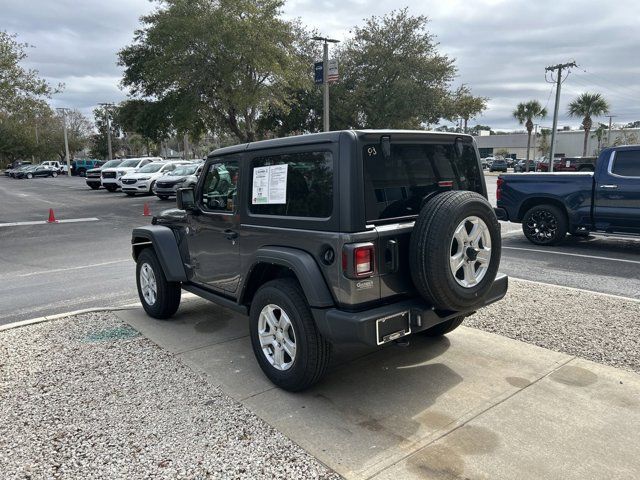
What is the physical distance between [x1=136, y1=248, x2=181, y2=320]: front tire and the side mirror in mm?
774

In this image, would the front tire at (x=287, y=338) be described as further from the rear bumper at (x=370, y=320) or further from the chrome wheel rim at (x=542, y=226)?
the chrome wheel rim at (x=542, y=226)

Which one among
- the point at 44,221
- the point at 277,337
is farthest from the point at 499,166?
the point at 277,337

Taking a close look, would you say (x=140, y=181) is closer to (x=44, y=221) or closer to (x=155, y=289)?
(x=44, y=221)

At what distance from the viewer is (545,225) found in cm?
972

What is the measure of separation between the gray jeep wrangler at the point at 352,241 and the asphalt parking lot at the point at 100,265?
318cm

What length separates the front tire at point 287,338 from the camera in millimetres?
3416

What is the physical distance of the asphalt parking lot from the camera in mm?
6480

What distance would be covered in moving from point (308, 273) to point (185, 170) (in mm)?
18876

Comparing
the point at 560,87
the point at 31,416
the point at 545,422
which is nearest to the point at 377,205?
the point at 545,422

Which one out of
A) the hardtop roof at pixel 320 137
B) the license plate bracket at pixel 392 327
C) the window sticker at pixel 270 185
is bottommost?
the license plate bracket at pixel 392 327

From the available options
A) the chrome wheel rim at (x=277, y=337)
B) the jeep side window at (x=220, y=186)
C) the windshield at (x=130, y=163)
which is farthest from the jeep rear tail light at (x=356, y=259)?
the windshield at (x=130, y=163)

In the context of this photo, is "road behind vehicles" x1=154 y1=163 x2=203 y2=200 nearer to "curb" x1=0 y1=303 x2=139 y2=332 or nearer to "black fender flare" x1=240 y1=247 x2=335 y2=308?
"curb" x1=0 y1=303 x2=139 y2=332

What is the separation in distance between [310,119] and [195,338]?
103 ft

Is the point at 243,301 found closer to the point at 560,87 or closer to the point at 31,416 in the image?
the point at 31,416
